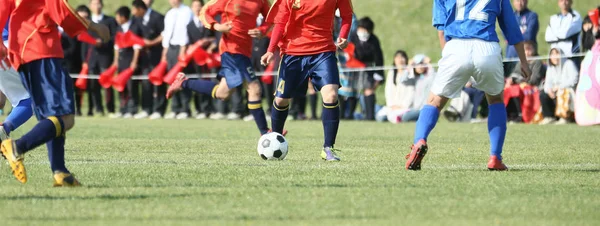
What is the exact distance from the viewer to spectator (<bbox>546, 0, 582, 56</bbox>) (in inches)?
792

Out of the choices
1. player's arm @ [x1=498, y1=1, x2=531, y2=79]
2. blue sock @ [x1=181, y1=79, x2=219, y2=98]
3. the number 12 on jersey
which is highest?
the number 12 on jersey

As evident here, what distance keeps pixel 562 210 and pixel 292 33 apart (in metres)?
4.83

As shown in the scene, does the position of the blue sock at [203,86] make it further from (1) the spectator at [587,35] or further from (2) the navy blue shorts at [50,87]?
(1) the spectator at [587,35]

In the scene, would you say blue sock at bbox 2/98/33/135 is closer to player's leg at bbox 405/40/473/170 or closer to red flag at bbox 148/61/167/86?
player's leg at bbox 405/40/473/170

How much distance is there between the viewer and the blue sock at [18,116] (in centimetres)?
1170

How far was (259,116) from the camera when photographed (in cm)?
1385

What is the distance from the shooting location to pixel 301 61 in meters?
11.6

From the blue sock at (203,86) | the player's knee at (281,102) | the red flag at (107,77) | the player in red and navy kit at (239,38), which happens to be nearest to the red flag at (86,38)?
the red flag at (107,77)

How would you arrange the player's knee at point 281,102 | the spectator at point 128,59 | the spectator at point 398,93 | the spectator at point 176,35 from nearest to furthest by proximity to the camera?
the player's knee at point 281,102 → the spectator at point 398,93 → the spectator at point 176,35 → the spectator at point 128,59

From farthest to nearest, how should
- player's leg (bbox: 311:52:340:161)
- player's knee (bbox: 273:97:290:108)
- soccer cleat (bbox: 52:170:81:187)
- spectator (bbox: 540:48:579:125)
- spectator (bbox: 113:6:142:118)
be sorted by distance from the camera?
spectator (bbox: 113:6:142:118) → spectator (bbox: 540:48:579:125) → player's knee (bbox: 273:97:290:108) → player's leg (bbox: 311:52:340:161) → soccer cleat (bbox: 52:170:81:187)

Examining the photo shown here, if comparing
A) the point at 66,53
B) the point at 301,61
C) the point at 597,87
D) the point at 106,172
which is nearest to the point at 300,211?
the point at 106,172

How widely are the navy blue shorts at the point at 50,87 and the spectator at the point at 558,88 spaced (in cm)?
1262

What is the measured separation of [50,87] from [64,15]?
504 millimetres

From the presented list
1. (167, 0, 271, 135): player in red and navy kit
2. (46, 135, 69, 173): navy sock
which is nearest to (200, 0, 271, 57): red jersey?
(167, 0, 271, 135): player in red and navy kit
